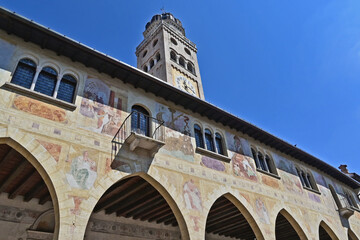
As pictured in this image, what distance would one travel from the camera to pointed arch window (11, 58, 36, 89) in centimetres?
786

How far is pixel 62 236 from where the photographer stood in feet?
20.7

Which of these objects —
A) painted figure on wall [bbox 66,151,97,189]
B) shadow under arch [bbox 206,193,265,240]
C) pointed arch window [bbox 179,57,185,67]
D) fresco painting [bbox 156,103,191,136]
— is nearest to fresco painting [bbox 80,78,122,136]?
painted figure on wall [bbox 66,151,97,189]

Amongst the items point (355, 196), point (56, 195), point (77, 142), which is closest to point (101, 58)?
point (77, 142)

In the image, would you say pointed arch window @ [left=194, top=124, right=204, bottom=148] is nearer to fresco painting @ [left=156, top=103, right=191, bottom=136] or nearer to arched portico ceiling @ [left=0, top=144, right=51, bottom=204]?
fresco painting @ [left=156, top=103, right=191, bottom=136]

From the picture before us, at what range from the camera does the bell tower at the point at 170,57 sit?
25.3 m

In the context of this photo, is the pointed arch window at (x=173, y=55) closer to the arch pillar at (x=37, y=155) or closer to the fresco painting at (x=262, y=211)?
the fresco painting at (x=262, y=211)

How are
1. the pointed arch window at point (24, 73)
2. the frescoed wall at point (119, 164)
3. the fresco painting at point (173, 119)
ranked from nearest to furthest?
the frescoed wall at point (119, 164)
the pointed arch window at point (24, 73)
the fresco painting at point (173, 119)

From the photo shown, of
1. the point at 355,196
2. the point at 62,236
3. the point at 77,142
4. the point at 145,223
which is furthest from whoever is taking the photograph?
the point at 355,196

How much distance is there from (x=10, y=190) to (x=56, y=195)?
389 cm

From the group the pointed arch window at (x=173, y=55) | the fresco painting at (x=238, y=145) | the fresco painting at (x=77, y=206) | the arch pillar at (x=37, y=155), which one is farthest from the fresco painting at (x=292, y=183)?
the pointed arch window at (x=173, y=55)

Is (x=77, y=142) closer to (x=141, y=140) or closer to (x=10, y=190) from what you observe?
(x=141, y=140)

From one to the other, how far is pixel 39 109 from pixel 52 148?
1281 mm

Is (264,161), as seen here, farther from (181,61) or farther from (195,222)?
(181,61)

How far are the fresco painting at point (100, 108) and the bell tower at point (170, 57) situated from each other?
46.0ft
